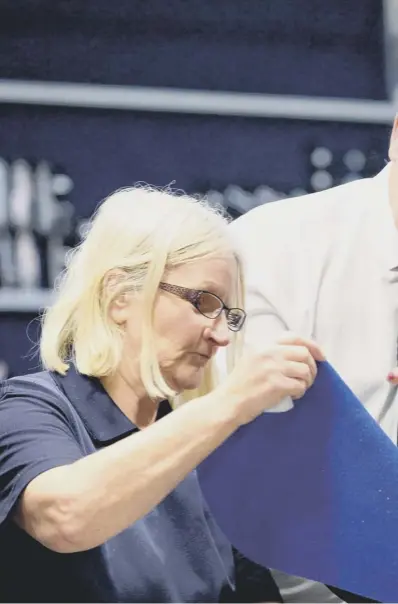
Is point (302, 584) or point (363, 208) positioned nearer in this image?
point (302, 584)

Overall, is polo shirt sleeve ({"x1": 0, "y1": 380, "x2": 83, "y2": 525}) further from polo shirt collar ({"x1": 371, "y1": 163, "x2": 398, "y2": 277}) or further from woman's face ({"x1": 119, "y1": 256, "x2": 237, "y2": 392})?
polo shirt collar ({"x1": 371, "y1": 163, "x2": 398, "y2": 277})

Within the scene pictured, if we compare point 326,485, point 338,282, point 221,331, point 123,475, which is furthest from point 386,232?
point 123,475

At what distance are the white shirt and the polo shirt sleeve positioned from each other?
14.1 inches

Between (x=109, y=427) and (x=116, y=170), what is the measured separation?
427 millimetres

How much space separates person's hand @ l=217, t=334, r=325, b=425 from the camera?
0.95 meters

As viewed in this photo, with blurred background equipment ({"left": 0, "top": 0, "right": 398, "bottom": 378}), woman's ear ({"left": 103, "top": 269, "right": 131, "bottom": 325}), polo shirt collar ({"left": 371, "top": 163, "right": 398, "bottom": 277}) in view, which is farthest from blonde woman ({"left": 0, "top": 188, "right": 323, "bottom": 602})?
polo shirt collar ({"left": 371, "top": 163, "right": 398, "bottom": 277})

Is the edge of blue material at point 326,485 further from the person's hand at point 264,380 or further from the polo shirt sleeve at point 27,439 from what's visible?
the polo shirt sleeve at point 27,439

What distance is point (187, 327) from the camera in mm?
1151

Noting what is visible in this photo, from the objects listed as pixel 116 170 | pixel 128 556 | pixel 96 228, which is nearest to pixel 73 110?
pixel 116 170

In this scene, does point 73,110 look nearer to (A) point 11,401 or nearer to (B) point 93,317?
(B) point 93,317

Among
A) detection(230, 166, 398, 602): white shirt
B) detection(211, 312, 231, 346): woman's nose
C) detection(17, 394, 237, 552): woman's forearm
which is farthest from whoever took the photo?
detection(230, 166, 398, 602): white shirt

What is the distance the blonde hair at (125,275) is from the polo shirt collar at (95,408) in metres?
0.01

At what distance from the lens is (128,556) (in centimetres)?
110

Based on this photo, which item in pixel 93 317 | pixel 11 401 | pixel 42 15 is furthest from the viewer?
pixel 42 15
